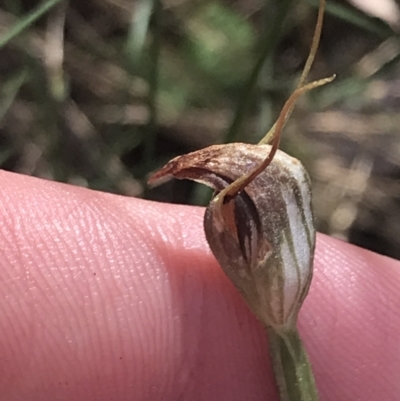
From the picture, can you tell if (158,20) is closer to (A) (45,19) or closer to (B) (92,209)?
(B) (92,209)

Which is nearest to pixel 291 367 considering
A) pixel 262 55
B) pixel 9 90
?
pixel 262 55

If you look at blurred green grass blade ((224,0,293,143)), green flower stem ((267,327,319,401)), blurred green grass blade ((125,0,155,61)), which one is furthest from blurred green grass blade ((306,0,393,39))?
green flower stem ((267,327,319,401))

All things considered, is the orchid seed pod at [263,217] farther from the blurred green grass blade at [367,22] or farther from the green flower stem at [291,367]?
the blurred green grass blade at [367,22]

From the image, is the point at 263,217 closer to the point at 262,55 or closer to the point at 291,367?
the point at 291,367

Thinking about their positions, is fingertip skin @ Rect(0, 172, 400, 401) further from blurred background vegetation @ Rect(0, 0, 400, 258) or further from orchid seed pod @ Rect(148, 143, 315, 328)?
blurred background vegetation @ Rect(0, 0, 400, 258)

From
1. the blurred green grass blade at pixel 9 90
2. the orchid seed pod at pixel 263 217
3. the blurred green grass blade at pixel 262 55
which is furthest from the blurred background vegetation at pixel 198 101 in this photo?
the orchid seed pod at pixel 263 217

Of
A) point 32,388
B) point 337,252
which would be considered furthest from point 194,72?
point 32,388
